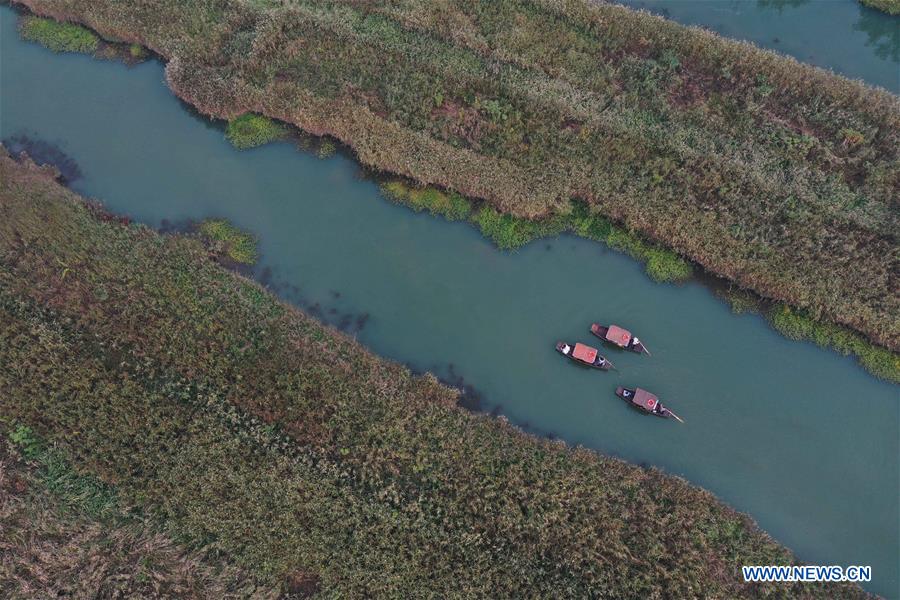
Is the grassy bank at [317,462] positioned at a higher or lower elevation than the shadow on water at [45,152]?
lower

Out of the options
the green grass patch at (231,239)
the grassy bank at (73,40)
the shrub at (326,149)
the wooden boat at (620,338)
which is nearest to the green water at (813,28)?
the shrub at (326,149)

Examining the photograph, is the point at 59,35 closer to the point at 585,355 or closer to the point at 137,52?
the point at 137,52

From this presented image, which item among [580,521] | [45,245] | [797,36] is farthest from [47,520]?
[797,36]

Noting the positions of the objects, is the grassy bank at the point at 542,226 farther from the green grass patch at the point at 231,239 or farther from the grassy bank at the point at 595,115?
the green grass patch at the point at 231,239

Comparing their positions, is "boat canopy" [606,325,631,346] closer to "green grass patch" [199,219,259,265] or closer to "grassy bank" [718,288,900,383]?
"grassy bank" [718,288,900,383]

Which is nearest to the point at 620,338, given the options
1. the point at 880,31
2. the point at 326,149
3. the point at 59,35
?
the point at 326,149

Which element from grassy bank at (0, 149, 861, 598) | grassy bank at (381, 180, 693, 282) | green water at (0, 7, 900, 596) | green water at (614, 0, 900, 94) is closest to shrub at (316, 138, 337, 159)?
green water at (0, 7, 900, 596)

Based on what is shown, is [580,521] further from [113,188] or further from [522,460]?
[113,188]
